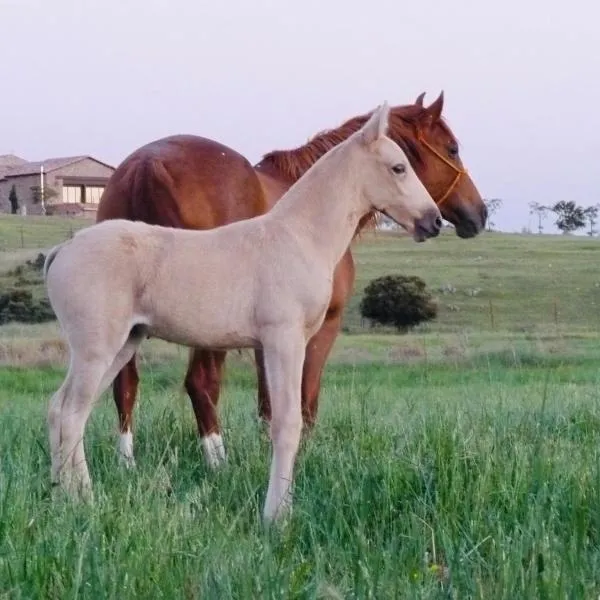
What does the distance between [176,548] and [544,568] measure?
114cm

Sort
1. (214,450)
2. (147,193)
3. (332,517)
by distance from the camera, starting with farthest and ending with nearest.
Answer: (147,193)
(214,450)
(332,517)

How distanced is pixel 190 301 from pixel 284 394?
0.55m

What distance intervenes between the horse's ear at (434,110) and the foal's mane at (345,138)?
2 centimetres

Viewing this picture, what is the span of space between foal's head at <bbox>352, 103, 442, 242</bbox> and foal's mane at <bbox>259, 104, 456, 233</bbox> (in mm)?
2393

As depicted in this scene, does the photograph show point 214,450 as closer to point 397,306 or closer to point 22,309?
point 22,309

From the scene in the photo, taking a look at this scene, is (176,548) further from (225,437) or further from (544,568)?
(225,437)

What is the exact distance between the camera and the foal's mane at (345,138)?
7598 mm

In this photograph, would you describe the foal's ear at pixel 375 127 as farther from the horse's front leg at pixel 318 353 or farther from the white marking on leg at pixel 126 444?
the horse's front leg at pixel 318 353

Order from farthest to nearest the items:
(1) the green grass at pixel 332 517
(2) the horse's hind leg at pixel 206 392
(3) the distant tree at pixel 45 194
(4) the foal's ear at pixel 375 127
Result: (3) the distant tree at pixel 45 194, (2) the horse's hind leg at pixel 206 392, (4) the foal's ear at pixel 375 127, (1) the green grass at pixel 332 517

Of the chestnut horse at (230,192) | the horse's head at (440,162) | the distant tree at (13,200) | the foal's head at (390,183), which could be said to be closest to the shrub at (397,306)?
the horse's head at (440,162)

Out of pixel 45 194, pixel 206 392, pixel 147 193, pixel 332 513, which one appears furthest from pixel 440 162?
pixel 45 194

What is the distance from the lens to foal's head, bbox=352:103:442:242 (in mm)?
4996

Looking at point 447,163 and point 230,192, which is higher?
point 447,163

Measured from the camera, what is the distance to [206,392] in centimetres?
650
